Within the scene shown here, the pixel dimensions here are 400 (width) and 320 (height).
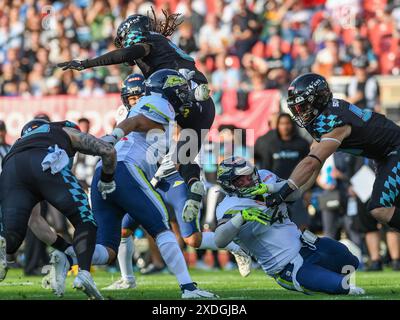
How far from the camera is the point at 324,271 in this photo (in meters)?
7.85

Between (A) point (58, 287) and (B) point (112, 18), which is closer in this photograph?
(A) point (58, 287)

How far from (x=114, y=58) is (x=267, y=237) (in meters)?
2.26

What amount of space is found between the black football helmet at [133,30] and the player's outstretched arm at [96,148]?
1799 millimetres

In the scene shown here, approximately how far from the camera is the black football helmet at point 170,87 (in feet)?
26.9

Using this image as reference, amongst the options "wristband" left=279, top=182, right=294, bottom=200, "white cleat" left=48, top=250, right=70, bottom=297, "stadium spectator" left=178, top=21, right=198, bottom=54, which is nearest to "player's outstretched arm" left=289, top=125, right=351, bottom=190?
"wristband" left=279, top=182, right=294, bottom=200

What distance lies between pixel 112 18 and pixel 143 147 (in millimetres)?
12345

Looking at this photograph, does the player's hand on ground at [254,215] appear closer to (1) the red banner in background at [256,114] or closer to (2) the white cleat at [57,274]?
(2) the white cleat at [57,274]

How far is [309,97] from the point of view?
856 cm

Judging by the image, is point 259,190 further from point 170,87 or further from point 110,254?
point 110,254

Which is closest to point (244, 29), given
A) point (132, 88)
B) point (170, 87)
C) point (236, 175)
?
point (132, 88)
